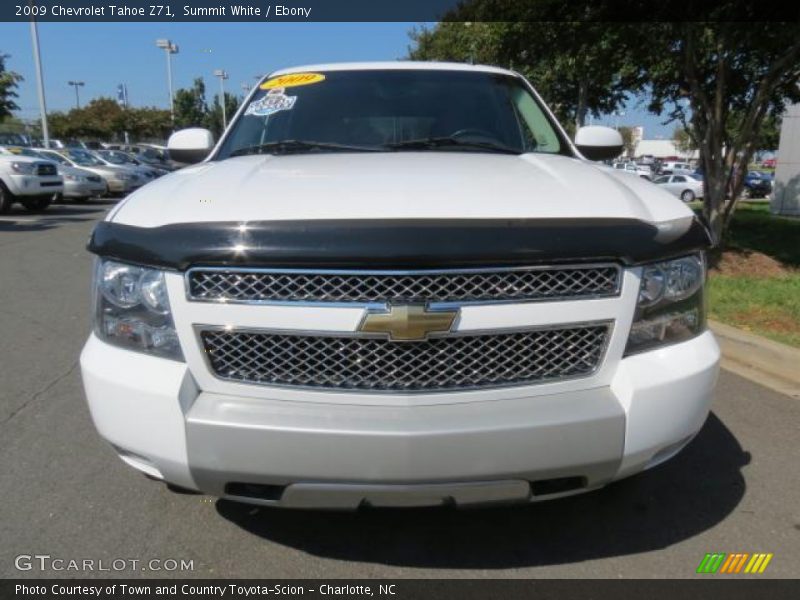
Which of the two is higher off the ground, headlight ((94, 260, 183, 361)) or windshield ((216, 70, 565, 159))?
windshield ((216, 70, 565, 159))

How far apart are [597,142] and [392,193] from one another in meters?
2.04

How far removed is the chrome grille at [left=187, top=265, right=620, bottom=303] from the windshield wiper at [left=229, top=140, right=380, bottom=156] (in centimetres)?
132

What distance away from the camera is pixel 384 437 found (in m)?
1.85

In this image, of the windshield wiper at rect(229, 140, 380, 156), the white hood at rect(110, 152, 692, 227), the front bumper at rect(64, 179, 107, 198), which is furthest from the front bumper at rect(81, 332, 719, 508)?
the front bumper at rect(64, 179, 107, 198)

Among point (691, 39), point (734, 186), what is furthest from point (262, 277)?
point (734, 186)

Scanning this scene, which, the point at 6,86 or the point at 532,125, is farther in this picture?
the point at 6,86

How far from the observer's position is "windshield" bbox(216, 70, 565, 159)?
3320 mm

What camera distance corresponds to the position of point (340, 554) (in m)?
2.42

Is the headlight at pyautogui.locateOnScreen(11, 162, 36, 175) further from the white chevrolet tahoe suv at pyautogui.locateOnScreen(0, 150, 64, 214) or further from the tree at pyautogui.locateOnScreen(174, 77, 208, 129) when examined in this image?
the tree at pyautogui.locateOnScreen(174, 77, 208, 129)

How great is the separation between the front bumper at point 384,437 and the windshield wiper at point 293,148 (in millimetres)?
1423

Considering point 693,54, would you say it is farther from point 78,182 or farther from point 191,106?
point 191,106

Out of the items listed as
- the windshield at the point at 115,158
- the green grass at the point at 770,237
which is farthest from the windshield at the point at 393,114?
the windshield at the point at 115,158

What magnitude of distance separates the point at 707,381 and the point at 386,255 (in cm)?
118

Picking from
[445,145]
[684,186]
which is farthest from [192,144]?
[684,186]
